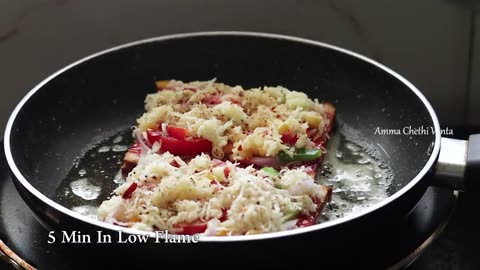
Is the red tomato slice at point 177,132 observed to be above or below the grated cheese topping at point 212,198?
above

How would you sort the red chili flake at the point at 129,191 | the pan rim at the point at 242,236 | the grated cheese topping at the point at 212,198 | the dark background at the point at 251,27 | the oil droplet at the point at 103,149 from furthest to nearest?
the dark background at the point at 251,27, the oil droplet at the point at 103,149, the red chili flake at the point at 129,191, the grated cheese topping at the point at 212,198, the pan rim at the point at 242,236

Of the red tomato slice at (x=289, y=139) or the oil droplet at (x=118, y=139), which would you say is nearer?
the red tomato slice at (x=289, y=139)

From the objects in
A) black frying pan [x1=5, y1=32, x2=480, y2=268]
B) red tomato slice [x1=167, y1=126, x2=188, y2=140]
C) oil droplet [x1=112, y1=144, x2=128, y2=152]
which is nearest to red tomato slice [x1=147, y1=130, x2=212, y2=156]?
red tomato slice [x1=167, y1=126, x2=188, y2=140]

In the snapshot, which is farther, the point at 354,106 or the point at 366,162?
the point at 354,106

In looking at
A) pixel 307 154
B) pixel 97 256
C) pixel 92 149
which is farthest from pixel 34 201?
pixel 307 154

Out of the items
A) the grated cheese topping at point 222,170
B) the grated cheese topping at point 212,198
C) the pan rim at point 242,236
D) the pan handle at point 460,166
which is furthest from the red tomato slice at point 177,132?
the pan handle at point 460,166

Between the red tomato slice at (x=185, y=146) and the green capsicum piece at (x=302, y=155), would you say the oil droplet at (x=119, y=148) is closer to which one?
the red tomato slice at (x=185, y=146)

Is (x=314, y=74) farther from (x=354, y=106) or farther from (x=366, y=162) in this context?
(x=366, y=162)
